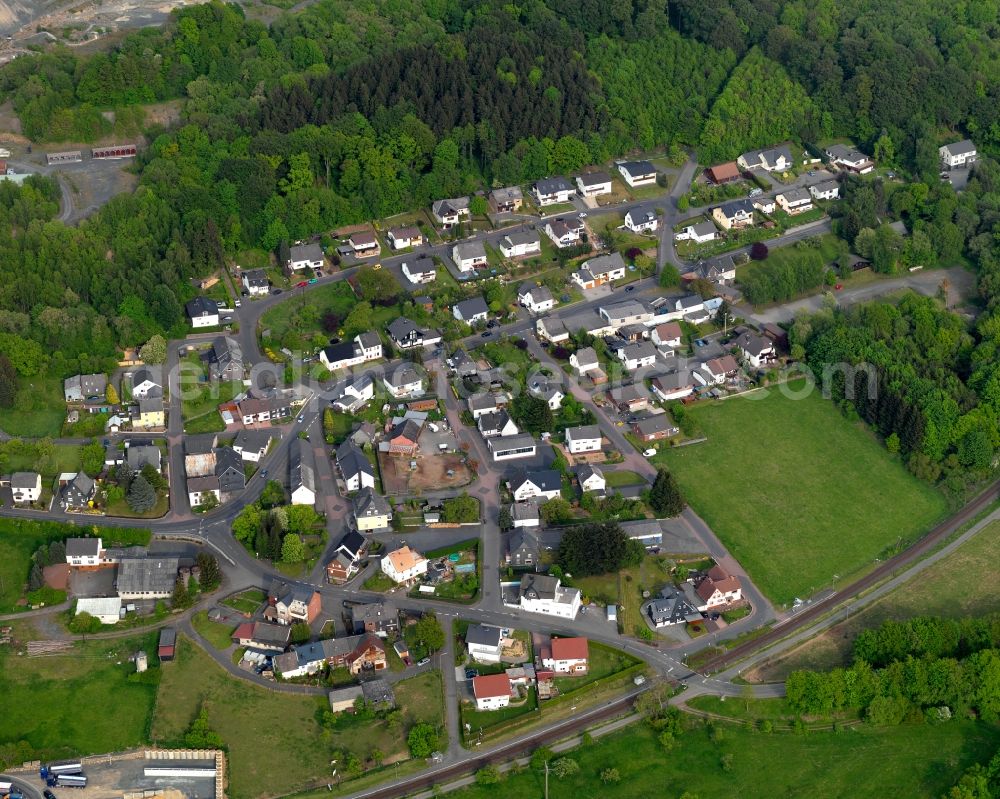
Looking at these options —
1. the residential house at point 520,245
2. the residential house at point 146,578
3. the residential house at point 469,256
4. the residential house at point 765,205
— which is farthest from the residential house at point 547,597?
the residential house at point 765,205

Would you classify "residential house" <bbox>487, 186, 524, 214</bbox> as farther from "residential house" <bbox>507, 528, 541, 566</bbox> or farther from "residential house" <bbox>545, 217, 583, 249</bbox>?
"residential house" <bbox>507, 528, 541, 566</bbox>

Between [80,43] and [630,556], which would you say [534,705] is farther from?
[80,43]

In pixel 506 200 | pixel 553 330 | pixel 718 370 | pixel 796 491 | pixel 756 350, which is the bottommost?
pixel 796 491

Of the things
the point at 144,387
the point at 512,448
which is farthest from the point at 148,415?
the point at 512,448

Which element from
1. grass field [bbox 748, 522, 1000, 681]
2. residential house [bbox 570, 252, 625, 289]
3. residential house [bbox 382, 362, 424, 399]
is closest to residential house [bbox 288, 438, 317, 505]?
residential house [bbox 382, 362, 424, 399]

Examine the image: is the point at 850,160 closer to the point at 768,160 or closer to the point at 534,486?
the point at 768,160

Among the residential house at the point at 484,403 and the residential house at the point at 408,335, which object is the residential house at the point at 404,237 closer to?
the residential house at the point at 408,335
